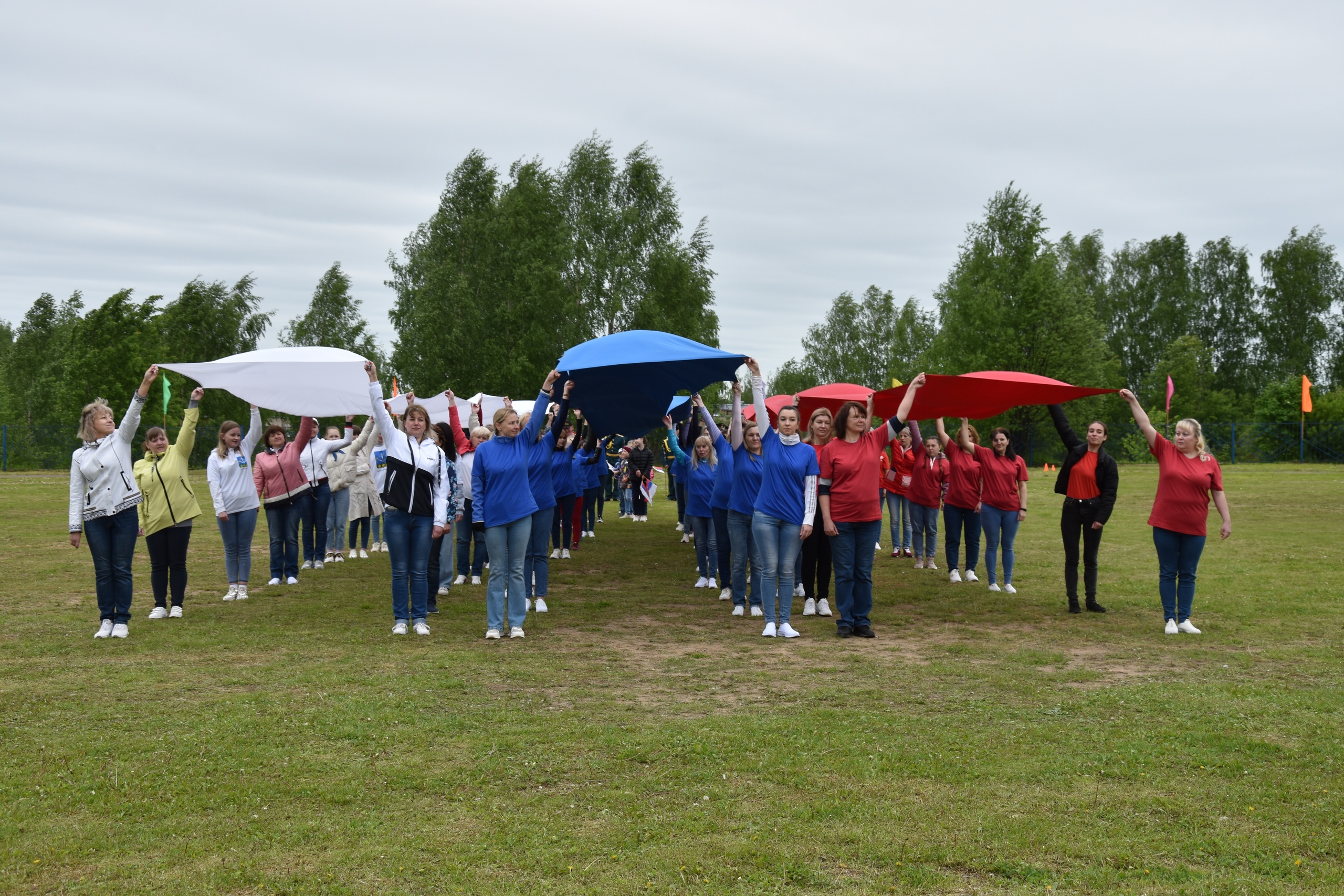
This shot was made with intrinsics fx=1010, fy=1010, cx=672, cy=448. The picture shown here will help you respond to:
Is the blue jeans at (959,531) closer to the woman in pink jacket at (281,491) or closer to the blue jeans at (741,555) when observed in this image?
the blue jeans at (741,555)

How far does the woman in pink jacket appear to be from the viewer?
39.2 ft

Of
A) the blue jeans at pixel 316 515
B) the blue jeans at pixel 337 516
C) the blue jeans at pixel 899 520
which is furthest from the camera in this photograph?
the blue jeans at pixel 899 520

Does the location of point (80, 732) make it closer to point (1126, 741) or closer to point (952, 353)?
point (1126, 741)

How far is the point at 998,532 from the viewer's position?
38.3ft

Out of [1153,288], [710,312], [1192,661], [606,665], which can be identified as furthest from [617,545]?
[1153,288]

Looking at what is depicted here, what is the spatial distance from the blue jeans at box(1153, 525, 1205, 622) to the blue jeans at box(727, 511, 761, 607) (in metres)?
3.68

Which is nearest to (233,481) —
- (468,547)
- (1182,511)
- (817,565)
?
(468,547)

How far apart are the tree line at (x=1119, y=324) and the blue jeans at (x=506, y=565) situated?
41.8 m

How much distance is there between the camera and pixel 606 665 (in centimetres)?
779

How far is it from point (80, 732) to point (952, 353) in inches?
1927

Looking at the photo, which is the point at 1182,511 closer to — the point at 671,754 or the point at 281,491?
the point at 671,754

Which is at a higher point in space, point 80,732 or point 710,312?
point 710,312

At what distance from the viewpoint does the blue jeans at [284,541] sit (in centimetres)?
1212

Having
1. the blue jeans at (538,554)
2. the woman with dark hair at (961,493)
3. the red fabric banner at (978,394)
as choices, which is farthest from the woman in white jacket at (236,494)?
the woman with dark hair at (961,493)
